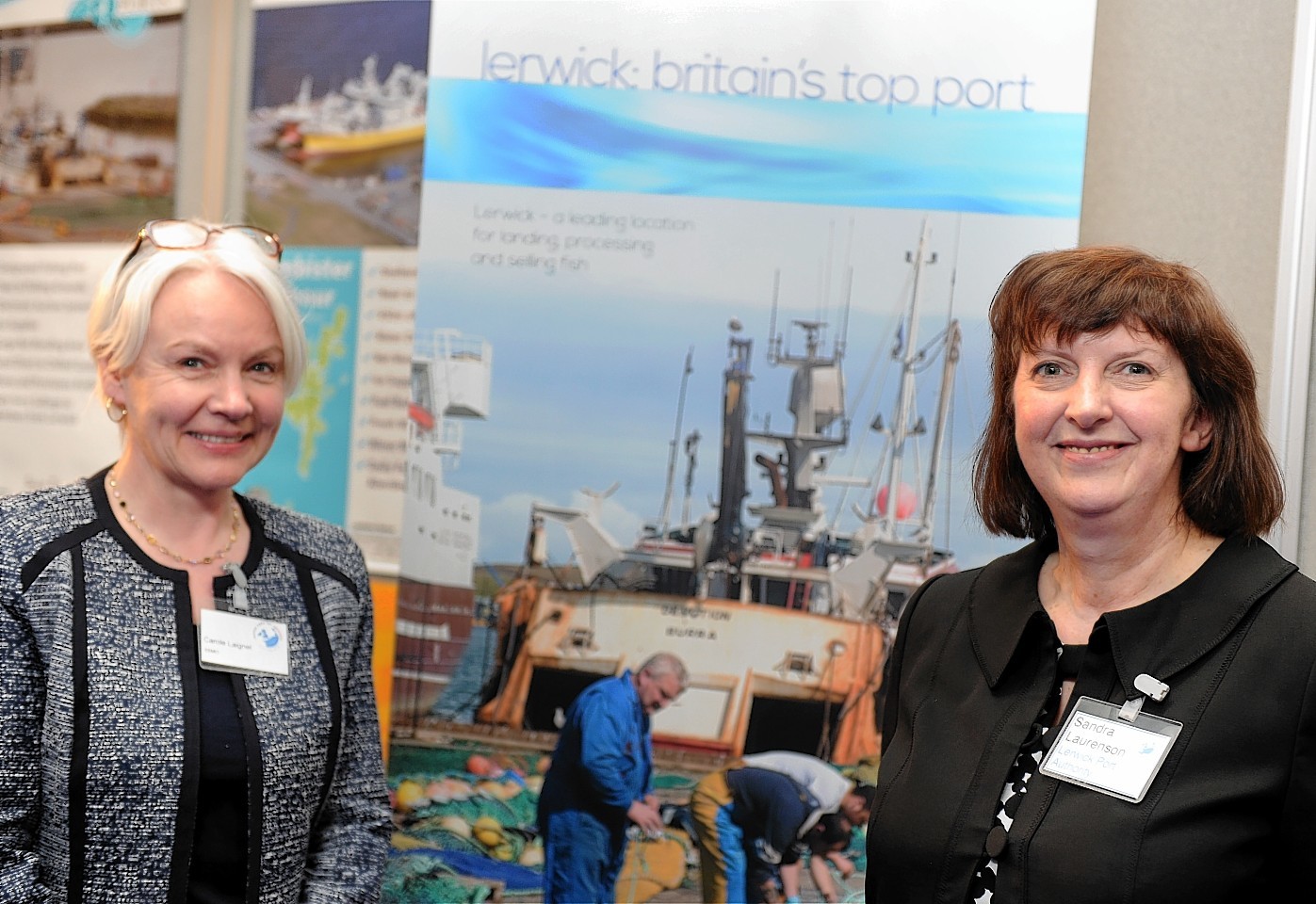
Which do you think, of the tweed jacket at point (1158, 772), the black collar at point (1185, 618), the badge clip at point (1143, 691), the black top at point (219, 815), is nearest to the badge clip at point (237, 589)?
the black top at point (219, 815)

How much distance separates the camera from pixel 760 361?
252cm

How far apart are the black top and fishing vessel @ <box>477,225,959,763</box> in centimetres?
87

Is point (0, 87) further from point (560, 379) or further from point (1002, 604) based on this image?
point (1002, 604)

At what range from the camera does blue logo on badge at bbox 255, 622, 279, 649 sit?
75.4 inches

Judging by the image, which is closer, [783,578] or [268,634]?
[268,634]

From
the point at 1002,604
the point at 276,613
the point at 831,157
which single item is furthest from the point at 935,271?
the point at 276,613

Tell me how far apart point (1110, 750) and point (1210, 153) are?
1.53m

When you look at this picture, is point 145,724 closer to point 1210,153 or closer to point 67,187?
point 1210,153

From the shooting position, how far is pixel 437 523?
263 centimetres

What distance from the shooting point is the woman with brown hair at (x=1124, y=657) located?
145 centimetres

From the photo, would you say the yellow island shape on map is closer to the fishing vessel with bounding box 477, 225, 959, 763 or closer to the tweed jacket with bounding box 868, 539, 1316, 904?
the fishing vessel with bounding box 477, 225, 959, 763

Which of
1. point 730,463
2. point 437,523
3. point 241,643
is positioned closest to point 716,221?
point 730,463

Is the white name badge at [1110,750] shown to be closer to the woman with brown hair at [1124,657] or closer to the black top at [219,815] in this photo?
the woman with brown hair at [1124,657]

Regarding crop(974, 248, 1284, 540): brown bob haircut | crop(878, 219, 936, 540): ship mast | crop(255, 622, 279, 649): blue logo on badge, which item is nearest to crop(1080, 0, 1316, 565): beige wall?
crop(878, 219, 936, 540): ship mast
